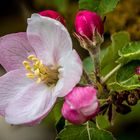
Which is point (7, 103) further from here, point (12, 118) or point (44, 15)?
point (44, 15)

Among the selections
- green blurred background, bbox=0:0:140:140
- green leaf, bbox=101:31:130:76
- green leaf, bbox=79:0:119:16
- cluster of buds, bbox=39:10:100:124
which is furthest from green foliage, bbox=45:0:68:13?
cluster of buds, bbox=39:10:100:124

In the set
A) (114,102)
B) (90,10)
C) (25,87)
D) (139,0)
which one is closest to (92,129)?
(114,102)

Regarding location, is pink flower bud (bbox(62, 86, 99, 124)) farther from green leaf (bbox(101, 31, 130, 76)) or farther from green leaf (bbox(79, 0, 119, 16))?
green leaf (bbox(101, 31, 130, 76))

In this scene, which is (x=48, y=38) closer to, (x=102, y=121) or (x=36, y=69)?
(x=36, y=69)

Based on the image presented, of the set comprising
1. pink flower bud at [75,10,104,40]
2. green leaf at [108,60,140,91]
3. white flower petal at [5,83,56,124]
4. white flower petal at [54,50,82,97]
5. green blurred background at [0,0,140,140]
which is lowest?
green blurred background at [0,0,140,140]

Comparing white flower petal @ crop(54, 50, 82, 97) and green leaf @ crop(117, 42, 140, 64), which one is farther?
green leaf @ crop(117, 42, 140, 64)
